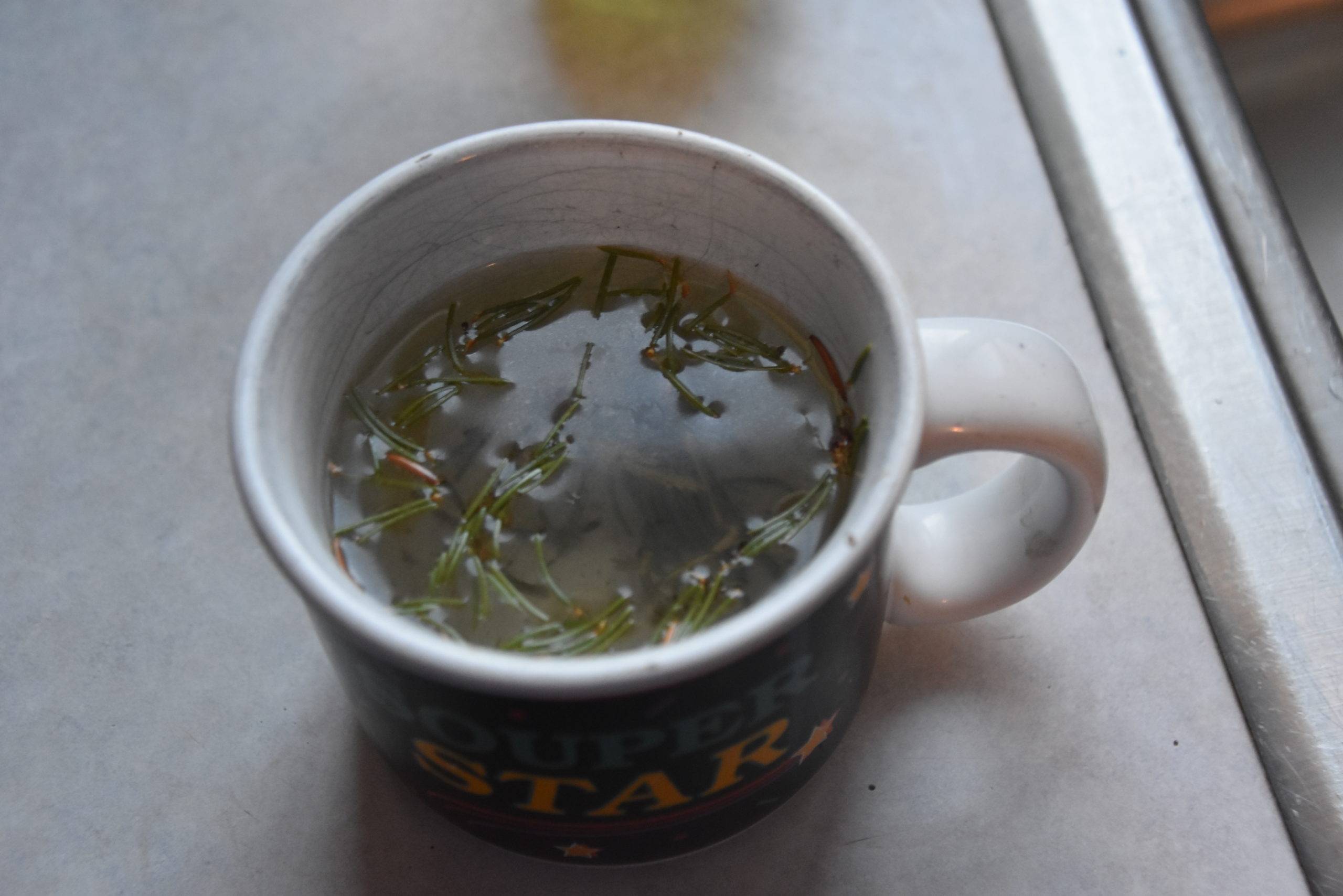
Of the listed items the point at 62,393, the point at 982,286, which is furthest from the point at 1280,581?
the point at 62,393

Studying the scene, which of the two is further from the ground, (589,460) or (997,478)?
(589,460)

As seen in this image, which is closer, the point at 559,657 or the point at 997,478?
the point at 559,657

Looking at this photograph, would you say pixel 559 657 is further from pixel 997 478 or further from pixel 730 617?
pixel 997 478

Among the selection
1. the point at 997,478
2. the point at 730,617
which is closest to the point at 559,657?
the point at 730,617

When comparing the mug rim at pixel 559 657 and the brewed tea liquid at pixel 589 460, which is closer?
the mug rim at pixel 559 657

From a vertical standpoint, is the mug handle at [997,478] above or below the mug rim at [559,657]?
below
